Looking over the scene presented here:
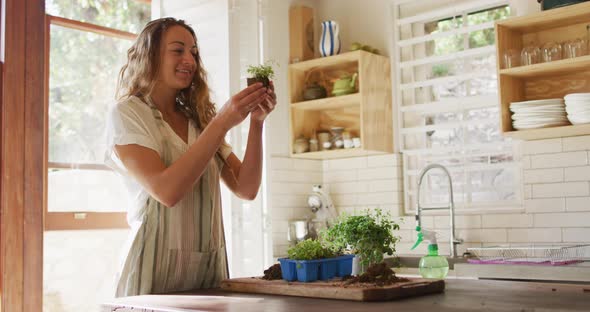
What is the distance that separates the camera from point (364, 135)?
4.70 meters

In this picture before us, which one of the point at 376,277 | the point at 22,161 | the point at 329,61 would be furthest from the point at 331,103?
the point at 376,277

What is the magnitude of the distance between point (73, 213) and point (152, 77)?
218 centimetres

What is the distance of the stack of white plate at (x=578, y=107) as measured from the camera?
3760mm

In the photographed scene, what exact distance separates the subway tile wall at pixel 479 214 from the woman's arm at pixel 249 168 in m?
2.21

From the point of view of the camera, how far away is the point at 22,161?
3648 mm

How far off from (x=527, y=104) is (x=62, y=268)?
292 cm

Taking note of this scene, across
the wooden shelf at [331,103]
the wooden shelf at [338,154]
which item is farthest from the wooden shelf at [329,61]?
the wooden shelf at [338,154]

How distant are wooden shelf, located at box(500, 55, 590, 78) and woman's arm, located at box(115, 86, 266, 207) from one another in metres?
2.46

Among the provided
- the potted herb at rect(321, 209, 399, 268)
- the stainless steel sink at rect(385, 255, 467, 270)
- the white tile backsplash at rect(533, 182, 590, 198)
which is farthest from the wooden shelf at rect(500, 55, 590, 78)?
the potted herb at rect(321, 209, 399, 268)

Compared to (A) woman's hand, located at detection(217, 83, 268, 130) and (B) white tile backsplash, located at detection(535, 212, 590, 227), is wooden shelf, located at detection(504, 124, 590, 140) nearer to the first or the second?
(B) white tile backsplash, located at detection(535, 212, 590, 227)

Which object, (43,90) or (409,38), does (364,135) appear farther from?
(43,90)

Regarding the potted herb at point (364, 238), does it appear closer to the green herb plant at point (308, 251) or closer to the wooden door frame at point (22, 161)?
the green herb plant at point (308, 251)

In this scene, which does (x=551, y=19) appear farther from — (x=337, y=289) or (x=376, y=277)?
(x=337, y=289)

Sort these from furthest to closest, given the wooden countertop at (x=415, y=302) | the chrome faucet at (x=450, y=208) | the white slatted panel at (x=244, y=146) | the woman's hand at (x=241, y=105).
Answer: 1. the white slatted panel at (x=244, y=146)
2. the chrome faucet at (x=450, y=208)
3. the woman's hand at (x=241, y=105)
4. the wooden countertop at (x=415, y=302)
